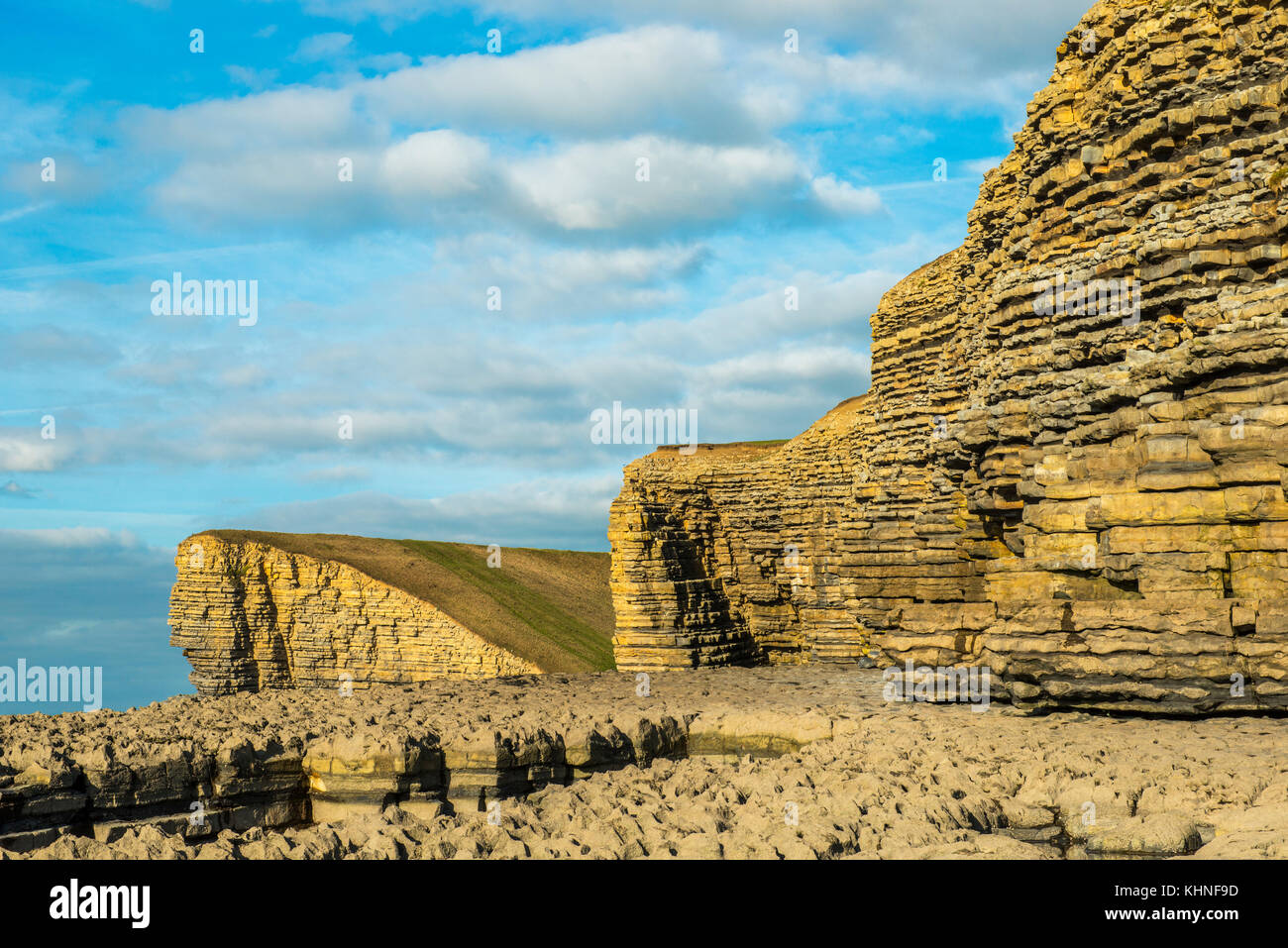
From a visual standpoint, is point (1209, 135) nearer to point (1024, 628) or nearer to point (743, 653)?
point (1024, 628)

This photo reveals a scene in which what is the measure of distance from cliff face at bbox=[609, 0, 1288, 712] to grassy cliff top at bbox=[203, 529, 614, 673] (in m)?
28.7

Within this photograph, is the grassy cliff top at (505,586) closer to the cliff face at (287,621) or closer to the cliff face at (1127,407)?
the cliff face at (287,621)

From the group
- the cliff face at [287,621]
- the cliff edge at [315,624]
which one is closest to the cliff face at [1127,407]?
the cliff edge at [315,624]

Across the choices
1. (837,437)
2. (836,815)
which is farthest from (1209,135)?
(837,437)

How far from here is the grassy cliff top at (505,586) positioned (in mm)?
45250

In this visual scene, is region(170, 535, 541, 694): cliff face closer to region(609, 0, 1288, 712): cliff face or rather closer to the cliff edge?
the cliff edge

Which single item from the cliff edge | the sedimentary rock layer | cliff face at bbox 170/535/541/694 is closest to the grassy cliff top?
the cliff edge

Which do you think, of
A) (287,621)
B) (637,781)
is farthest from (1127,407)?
(287,621)

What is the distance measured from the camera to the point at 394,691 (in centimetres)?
2048

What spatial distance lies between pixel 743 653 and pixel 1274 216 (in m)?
23.8

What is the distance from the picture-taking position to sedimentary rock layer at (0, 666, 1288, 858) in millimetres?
8688

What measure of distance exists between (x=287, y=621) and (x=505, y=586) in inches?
466

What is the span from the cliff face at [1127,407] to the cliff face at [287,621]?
30.9 m

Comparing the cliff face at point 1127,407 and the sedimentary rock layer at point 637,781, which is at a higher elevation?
the cliff face at point 1127,407
